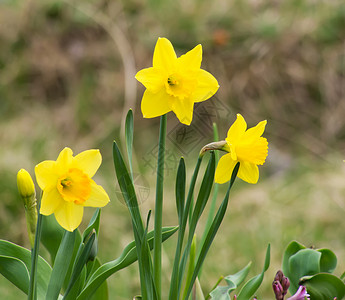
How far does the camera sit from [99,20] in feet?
8.98

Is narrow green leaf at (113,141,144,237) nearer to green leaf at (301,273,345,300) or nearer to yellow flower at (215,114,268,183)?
yellow flower at (215,114,268,183)

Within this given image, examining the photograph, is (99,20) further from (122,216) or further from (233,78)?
(122,216)

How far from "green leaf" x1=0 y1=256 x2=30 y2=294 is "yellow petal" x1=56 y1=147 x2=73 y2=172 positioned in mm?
128

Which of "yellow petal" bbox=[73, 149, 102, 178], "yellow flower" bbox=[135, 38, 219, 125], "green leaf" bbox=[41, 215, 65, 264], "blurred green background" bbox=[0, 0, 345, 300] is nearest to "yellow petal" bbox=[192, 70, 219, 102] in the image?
"yellow flower" bbox=[135, 38, 219, 125]

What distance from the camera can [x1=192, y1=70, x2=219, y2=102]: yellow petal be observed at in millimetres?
536

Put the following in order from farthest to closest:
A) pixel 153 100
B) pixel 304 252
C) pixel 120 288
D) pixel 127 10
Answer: pixel 127 10, pixel 120 288, pixel 304 252, pixel 153 100

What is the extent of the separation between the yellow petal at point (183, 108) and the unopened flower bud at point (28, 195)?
15 centimetres

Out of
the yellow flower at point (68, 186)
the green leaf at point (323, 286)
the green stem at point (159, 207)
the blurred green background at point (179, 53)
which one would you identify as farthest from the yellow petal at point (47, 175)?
the blurred green background at point (179, 53)

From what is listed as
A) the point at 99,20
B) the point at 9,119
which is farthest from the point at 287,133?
the point at 9,119

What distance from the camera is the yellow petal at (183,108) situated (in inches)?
20.8

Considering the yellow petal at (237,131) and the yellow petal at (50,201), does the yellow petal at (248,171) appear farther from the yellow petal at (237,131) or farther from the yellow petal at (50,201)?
the yellow petal at (50,201)

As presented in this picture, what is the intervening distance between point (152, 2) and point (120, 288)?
1.73 meters

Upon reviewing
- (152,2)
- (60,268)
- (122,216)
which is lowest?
(60,268)

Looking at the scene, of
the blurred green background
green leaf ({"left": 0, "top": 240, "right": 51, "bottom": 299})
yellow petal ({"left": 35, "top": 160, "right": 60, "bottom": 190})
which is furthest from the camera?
the blurred green background
